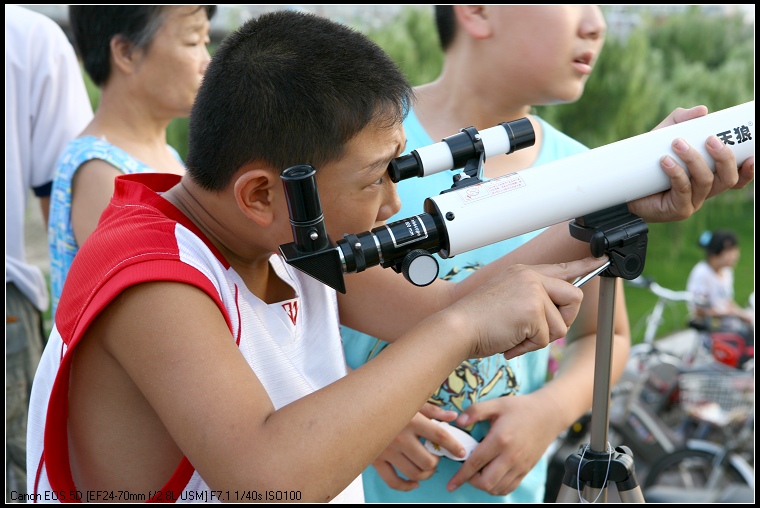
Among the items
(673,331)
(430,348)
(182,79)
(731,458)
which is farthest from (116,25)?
(673,331)

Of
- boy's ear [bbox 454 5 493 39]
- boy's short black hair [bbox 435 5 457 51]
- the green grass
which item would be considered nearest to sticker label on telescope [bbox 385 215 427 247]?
boy's ear [bbox 454 5 493 39]

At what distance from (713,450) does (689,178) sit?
317 cm

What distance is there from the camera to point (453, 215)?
1.24 meters

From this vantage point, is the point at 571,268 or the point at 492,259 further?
the point at 492,259

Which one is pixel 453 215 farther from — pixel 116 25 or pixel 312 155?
pixel 116 25

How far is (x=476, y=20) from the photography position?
1805 millimetres

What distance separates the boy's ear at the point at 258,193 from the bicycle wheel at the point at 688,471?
11.2ft

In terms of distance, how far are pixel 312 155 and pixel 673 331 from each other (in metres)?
6.45

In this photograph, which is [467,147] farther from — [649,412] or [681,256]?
[681,256]

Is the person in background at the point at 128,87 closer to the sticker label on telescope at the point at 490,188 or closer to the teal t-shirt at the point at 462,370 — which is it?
the teal t-shirt at the point at 462,370

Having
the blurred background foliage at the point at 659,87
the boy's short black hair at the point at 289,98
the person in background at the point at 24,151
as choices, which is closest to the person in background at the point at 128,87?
the person in background at the point at 24,151

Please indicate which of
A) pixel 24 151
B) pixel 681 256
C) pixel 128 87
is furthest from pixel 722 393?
pixel 681 256

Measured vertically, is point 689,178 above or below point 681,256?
above

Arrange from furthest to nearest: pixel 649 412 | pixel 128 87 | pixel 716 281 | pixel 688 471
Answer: pixel 716 281 → pixel 649 412 → pixel 688 471 → pixel 128 87
